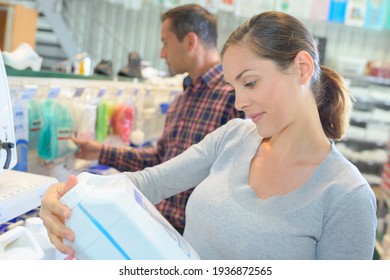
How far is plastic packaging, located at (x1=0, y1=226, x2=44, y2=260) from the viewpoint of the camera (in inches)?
40.2

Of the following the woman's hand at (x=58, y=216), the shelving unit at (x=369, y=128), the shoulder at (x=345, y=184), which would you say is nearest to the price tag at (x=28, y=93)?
the woman's hand at (x=58, y=216)

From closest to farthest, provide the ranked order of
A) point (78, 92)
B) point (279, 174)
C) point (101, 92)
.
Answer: point (279, 174), point (78, 92), point (101, 92)

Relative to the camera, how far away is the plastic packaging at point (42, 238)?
119 cm

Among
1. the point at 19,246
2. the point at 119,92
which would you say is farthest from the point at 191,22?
the point at 19,246

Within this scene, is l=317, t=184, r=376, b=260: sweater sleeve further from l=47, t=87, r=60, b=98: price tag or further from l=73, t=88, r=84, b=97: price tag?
l=73, t=88, r=84, b=97: price tag

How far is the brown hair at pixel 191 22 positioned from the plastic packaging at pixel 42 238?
1519 mm

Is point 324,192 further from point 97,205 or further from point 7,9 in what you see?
point 7,9

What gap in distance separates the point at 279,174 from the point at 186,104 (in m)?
1.14

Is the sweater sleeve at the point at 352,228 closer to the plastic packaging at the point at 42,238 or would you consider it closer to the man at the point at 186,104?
the plastic packaging at the point at 42,238

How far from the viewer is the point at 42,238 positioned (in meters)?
1.21

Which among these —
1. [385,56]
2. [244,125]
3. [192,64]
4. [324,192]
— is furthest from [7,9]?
[385,56]

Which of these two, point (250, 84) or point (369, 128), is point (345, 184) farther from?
point (369, 128)

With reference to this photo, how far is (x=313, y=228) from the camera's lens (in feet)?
3.79

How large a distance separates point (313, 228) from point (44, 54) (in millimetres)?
7069
